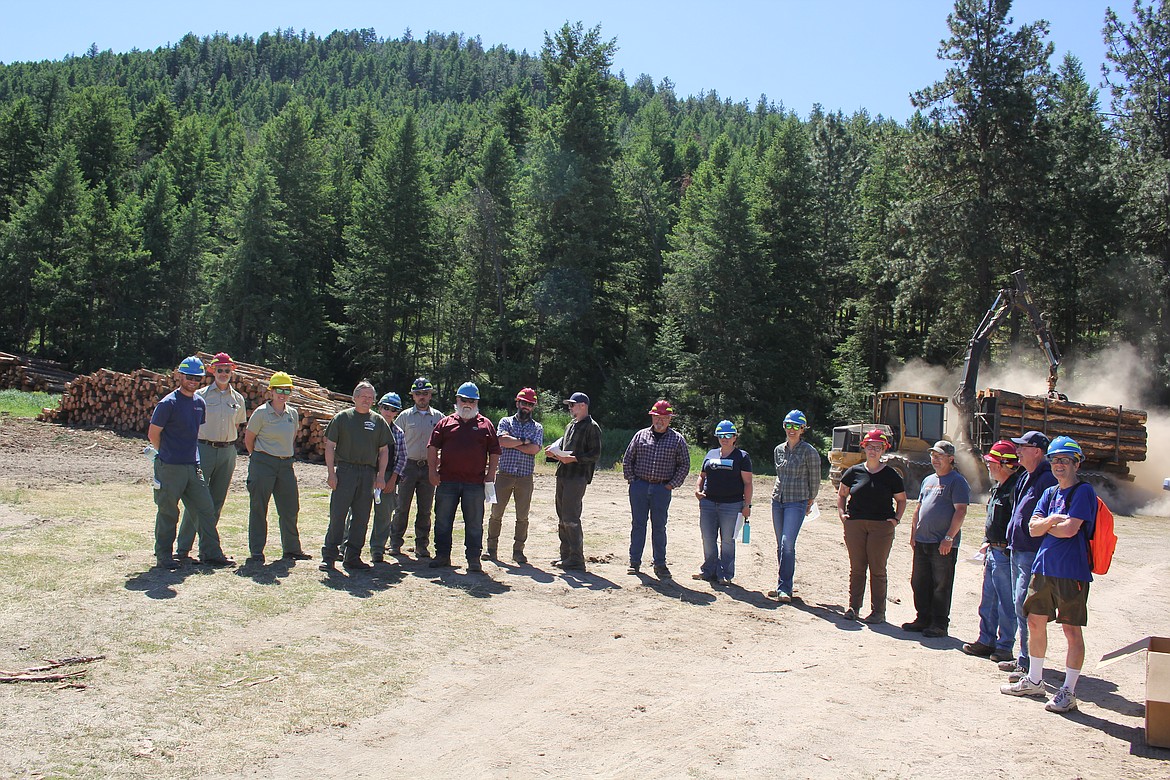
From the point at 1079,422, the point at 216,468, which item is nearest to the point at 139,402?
the point at 216,468

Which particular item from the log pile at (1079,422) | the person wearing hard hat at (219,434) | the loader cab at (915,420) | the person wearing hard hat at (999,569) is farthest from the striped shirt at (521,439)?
the log pile at (1079,422)

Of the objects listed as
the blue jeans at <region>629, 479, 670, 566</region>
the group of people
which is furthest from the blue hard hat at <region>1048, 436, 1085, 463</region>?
the blue jeans at <region>629, 479, 670, 566</region>

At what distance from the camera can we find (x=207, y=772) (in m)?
4.71

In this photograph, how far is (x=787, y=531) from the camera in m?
9.55

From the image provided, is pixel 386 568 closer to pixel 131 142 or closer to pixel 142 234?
pixel 142 234

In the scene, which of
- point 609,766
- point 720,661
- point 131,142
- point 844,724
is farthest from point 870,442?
point 131,142

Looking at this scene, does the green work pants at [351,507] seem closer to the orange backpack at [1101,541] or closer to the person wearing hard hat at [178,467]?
the person wearing hard hat at [178,467]

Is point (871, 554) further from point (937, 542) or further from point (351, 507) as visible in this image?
point (351, 507)

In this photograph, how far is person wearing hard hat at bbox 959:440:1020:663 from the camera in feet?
25.0

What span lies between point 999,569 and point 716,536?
320cm

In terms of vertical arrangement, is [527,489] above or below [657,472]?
below

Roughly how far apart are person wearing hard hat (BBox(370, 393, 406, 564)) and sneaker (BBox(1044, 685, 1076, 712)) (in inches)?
255

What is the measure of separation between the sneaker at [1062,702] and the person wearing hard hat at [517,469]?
582 centimetres

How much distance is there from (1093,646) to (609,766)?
19.8 ft
